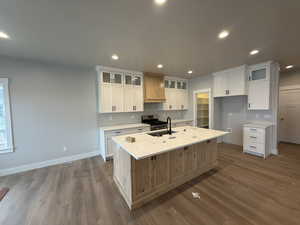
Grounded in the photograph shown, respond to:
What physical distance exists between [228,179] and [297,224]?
1.01 m

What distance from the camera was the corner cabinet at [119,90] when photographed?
374cm

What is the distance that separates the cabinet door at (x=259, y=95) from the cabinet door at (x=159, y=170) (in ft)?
11.4

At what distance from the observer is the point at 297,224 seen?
1.56 meters

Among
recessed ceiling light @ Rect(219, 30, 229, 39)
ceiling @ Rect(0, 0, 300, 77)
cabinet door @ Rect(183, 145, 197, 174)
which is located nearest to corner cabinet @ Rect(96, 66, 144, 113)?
ceiling @ Rect(0, 0, 300, 77)

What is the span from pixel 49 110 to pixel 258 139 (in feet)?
19.2

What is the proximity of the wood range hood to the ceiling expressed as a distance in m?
1.41

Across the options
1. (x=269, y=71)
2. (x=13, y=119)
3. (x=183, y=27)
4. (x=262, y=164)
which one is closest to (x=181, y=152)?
(x=183, y=27)

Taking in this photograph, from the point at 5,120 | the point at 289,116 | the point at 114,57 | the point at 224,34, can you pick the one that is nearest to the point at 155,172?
the point at 224,34

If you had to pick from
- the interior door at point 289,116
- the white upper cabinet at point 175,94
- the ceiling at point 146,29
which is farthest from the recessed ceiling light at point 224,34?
the interior door at point 289,116

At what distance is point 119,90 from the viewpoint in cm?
400

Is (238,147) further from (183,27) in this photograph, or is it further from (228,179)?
(183,27)

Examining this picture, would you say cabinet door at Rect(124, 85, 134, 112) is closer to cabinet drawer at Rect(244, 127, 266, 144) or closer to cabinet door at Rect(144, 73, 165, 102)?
cabinet door at Rect(144, 73, 165, 102)

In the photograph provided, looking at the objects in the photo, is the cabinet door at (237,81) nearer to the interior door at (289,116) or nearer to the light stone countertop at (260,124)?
the light stone countertop at (260,124)

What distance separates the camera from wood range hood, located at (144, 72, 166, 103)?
451 centimetres
